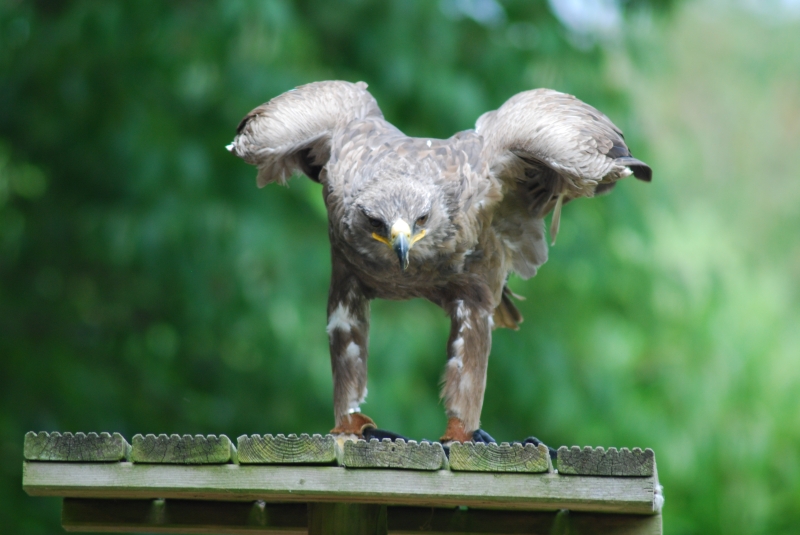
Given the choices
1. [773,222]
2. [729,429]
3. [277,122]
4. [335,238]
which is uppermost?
[773,222]

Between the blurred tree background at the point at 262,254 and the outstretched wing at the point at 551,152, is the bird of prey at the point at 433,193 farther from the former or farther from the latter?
the blurred tree background at the point at 262,254

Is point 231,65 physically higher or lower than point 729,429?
higher

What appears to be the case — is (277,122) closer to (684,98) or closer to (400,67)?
(400,67)

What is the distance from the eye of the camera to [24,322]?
9688mm

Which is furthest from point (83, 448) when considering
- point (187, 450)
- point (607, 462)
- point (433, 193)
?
point (607, 462)

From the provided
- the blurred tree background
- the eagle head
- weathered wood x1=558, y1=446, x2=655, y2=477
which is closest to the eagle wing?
the eagle head

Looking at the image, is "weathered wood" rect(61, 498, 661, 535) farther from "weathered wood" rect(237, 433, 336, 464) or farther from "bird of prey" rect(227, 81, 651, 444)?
"weathered wood" rect(237, 433, 336, 464)

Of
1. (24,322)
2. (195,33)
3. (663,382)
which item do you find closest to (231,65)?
(195,33)

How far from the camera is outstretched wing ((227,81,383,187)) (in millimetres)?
4492

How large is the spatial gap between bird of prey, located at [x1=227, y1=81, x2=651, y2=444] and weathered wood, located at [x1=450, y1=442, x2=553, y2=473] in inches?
26.0

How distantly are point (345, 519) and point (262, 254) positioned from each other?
4637 mm

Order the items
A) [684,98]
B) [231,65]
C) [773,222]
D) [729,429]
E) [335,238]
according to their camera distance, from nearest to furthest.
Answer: [335,238] → [231,65] → [729,429] → [773,222] → [684,98]

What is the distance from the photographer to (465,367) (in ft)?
14.2

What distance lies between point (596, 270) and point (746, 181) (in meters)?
10.2
